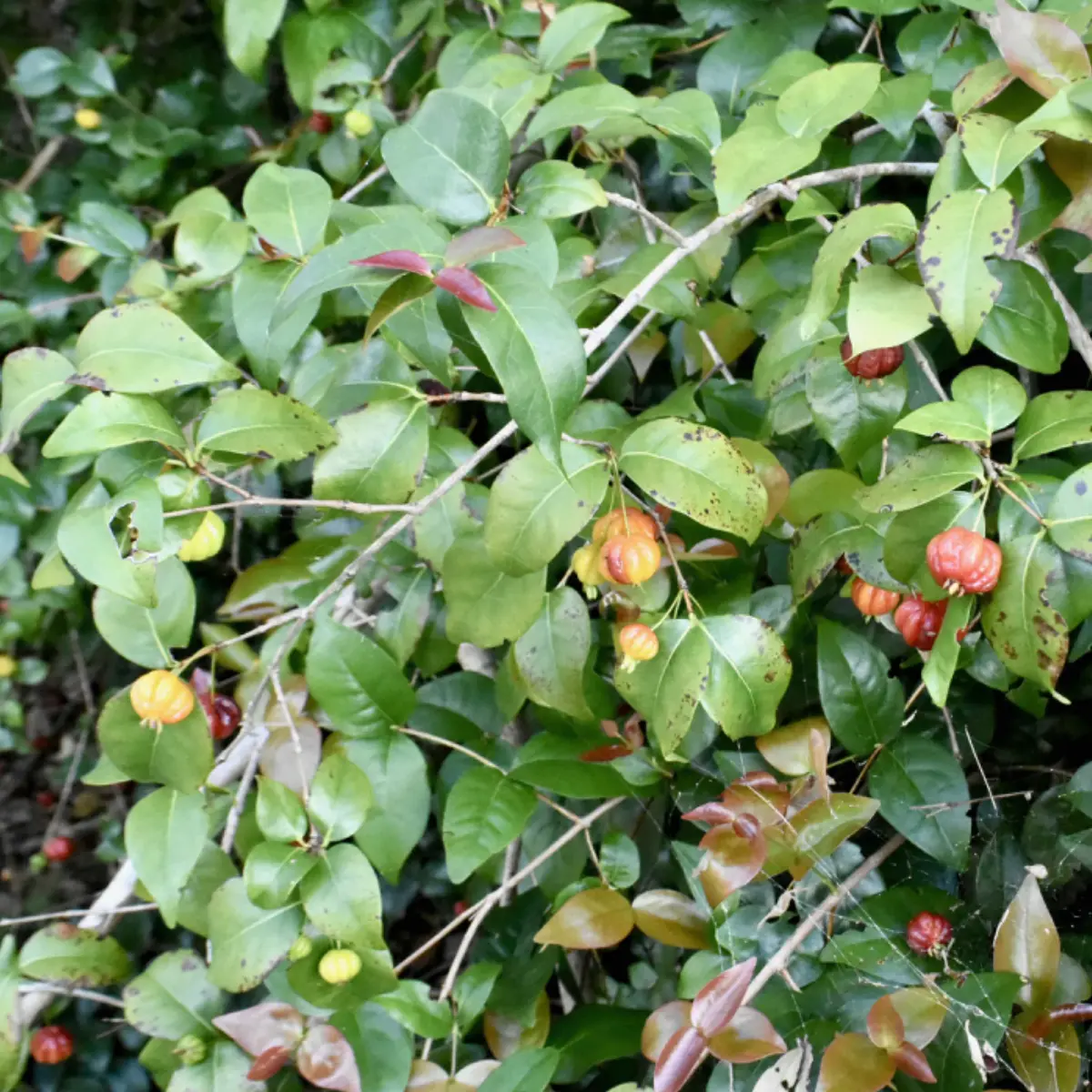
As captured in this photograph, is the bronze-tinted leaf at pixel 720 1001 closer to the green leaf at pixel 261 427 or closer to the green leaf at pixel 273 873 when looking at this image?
the green leaf at pixel 273 873

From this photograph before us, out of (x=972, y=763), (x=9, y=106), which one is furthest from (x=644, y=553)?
(x=9, y=106)

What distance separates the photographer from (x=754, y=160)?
0.73 meters

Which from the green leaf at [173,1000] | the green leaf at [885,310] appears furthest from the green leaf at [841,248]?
the green leaf at [173,1000]

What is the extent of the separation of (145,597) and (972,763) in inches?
36.0

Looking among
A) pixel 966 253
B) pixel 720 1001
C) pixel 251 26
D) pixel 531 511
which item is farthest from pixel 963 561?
pixel 251 26

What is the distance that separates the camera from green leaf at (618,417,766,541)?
73cm

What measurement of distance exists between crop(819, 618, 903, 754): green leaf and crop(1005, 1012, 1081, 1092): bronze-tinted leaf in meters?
0.27

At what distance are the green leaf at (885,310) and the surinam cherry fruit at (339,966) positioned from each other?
74cm

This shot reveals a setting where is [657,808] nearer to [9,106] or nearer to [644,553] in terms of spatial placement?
[644,553]

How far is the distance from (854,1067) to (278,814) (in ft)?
1.90

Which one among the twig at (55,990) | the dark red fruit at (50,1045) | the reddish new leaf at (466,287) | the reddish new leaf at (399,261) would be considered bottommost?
the dark red fruit at (50,1045)

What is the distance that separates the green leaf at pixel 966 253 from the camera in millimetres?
601

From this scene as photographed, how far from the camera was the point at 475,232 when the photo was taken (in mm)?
625

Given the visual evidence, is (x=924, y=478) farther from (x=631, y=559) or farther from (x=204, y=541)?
(x=204, y=541)
